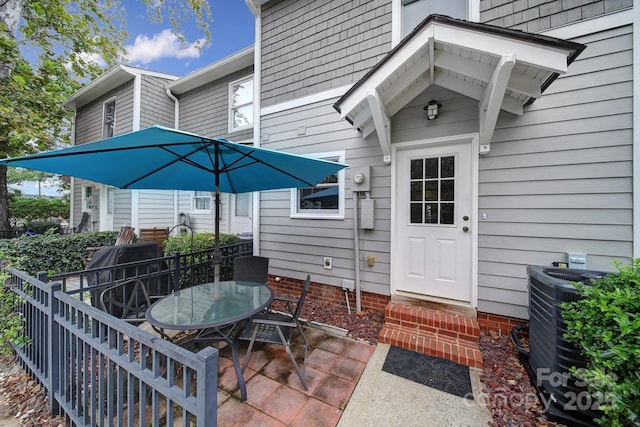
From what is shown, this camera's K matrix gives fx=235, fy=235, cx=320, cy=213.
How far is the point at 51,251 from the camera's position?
5551 mm

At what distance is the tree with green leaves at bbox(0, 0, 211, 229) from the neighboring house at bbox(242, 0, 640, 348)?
5076 millimetres

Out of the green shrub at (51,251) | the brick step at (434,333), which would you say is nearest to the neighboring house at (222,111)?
the green shrub at (51,251)

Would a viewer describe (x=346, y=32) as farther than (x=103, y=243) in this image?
No

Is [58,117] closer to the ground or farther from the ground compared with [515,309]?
farther from the ground

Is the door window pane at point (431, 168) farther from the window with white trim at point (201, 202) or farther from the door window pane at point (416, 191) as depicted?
the window with white trim at point (201, 202)

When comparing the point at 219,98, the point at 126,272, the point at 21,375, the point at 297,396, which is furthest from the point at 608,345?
the point at 219,98

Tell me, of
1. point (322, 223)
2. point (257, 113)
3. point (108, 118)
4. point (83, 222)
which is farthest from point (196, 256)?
point (83, 222)

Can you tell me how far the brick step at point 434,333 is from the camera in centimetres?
249

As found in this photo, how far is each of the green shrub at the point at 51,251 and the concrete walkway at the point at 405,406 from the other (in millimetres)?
6727

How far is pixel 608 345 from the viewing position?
1.32 metres

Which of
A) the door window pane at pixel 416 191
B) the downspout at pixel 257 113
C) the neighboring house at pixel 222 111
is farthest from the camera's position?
the neighboring house at pixel 222 111

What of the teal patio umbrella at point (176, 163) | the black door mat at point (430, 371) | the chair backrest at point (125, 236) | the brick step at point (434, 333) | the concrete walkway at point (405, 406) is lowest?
the concrete walkway at point (405, 406)

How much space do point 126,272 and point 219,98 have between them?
5.50m

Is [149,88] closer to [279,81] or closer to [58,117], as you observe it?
[58,117]
